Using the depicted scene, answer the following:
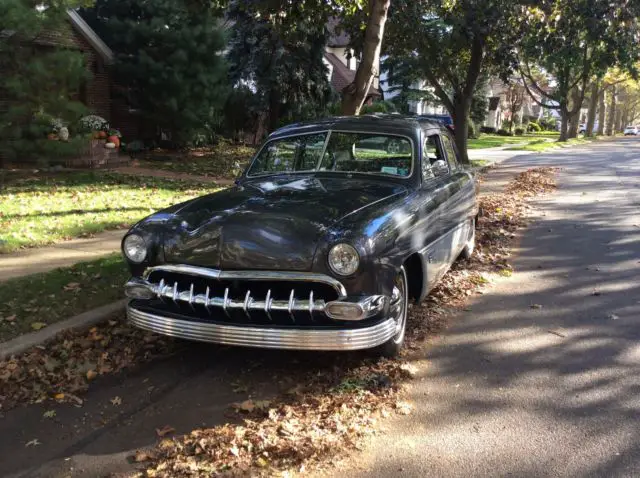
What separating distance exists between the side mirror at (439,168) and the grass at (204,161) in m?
9.24

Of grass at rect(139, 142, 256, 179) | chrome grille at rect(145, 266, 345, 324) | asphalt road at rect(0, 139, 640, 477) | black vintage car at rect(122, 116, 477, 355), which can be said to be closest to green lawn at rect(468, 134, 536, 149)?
grass at rect(139, 142, 256, 179)

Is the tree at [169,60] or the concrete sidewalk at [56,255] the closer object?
the concrete sidewalk at [56,255]

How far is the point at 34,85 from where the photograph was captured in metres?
12.2

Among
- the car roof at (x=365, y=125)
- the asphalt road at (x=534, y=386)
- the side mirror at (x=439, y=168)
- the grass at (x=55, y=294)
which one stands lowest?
the asphalt road at (x=534, y=386)

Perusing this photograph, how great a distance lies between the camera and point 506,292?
614cm

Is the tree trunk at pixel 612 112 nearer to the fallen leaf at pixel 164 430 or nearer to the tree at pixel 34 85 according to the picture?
the tree at pixel 34 85

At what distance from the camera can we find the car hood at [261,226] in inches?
147

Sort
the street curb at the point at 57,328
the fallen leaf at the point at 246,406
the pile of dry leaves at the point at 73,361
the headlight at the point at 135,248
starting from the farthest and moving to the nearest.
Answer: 1. the street curb at the point at 57,328
2. the headlight at the point at 135,248
3. the pile of dry leaves at the point at 73,361
4. the fallen leaf at the point at 246,406

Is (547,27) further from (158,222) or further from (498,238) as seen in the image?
(158,222)

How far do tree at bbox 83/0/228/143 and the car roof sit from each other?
12.4 metres

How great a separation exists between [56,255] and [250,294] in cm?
408

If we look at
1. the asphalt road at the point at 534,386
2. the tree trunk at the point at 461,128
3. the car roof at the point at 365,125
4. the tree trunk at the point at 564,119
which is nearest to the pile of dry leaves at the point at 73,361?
the asphalt road at the point at 534,386

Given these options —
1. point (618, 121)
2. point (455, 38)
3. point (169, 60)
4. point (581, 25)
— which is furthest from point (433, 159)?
point (618, 121)

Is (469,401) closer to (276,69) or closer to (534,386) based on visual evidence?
(534,386)
